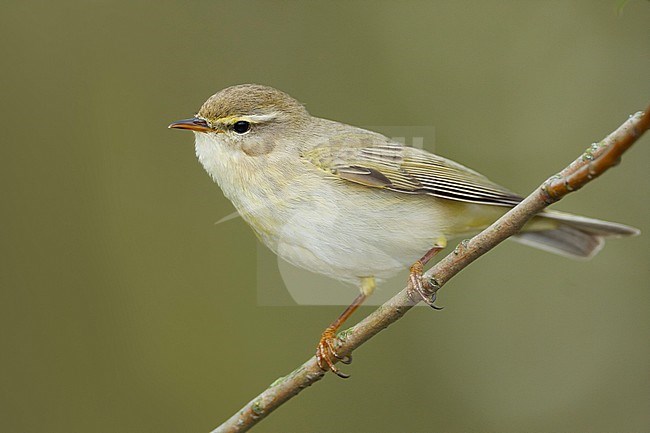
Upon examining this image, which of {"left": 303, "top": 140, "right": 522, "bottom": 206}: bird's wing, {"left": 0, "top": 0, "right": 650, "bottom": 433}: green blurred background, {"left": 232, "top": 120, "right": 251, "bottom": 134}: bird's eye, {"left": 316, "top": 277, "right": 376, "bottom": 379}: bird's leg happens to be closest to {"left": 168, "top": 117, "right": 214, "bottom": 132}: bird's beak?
{"left": 232, "top": 120, "right": 251, "bottom": 134}: bird's eye

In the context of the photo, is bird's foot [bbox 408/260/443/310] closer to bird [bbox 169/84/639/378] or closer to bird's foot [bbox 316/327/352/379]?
bird [bbox 169/84/639/378]

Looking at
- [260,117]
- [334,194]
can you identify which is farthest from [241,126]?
[334,194]

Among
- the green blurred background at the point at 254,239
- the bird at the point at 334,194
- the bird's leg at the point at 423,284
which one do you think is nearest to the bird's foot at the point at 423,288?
the bird's leg at the point at 423,284

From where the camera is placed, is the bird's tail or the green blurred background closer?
the bird's tail

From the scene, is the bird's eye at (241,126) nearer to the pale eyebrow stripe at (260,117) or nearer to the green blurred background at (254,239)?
the pale eyebrow stripe at (260,117)

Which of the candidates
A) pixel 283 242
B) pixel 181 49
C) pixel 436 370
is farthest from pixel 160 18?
pixel 283 242

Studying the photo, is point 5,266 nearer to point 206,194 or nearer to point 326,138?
point 206,194
